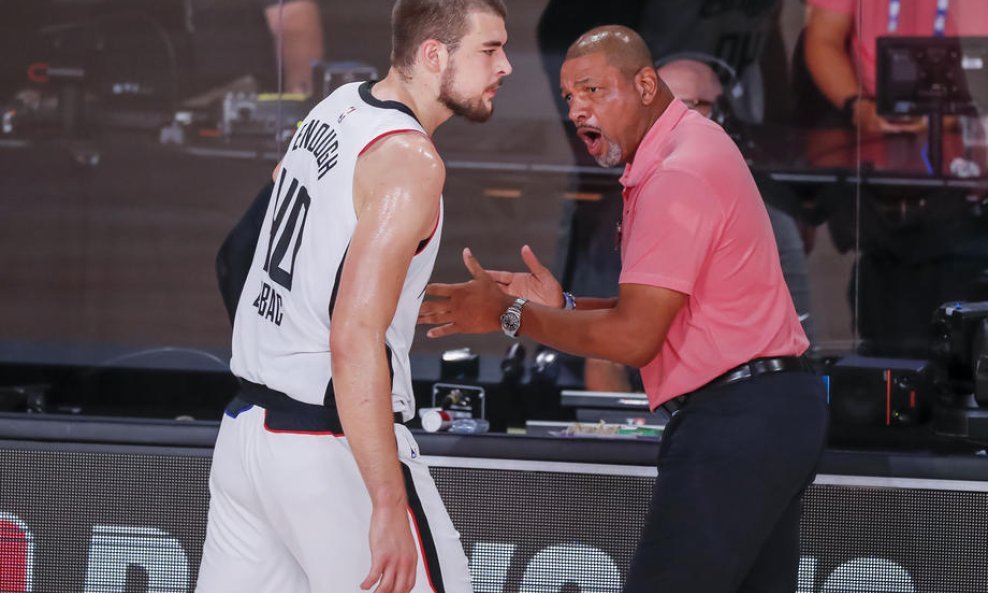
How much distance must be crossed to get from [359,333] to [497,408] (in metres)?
3.89

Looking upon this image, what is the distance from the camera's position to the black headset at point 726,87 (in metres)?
6.01

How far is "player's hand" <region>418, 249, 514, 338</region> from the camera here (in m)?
3.00

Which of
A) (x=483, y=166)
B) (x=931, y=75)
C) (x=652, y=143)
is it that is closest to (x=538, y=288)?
(x=652, y=143)

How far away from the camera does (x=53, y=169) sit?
6.33 meters

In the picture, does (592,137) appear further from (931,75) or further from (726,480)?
(931,75)

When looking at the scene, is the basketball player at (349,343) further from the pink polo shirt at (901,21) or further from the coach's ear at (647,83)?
the pink polo shirt at (901,21)

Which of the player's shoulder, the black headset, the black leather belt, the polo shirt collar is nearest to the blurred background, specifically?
the black headset

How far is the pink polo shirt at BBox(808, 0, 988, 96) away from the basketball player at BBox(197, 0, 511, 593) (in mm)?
3763

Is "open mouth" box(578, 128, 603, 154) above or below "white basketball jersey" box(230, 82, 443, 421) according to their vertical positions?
above

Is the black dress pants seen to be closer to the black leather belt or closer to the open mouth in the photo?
the black leather belt

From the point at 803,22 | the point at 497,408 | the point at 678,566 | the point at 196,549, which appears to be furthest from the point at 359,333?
the point at 803,22

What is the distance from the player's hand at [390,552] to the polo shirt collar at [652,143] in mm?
1009

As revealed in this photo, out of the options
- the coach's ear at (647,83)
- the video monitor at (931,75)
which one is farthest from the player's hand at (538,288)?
the video monitor at (931,75)

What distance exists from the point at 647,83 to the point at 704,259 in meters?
0.50
